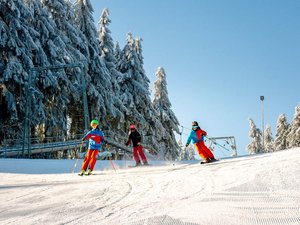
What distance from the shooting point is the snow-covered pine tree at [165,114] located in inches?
1428

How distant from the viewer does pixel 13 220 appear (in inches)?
167

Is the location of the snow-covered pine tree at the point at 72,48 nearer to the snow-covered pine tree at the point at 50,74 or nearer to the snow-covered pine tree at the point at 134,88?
the snow-covered pine tree at the point at 50,74

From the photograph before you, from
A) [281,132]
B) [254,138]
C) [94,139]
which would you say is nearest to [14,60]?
[94,139]

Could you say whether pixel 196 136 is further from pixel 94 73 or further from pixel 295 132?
pixel 295 132

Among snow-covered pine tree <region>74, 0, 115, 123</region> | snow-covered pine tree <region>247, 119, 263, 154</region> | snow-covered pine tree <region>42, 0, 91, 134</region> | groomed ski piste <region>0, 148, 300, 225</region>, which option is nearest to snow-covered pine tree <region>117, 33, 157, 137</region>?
snow-covered pine tree <region>74, 0, 115, 123</region>

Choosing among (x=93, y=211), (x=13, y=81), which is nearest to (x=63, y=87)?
(x=13, y=81)

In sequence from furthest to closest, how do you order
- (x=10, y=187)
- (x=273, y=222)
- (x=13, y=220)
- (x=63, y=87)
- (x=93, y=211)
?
(x=63, y=87) → (x=10, y=187) → (x=93, y=211) → (x=13, y=220) → (x=273, y=222)

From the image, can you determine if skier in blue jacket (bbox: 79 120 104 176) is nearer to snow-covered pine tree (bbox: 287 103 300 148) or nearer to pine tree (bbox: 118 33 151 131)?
pine tree (bbox: 118 33 151 131)

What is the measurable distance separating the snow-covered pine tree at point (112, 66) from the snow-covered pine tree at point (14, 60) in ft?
29.4

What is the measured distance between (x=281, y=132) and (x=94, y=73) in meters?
35.1

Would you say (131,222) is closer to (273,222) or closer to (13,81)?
(273,222)

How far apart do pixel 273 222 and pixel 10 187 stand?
5743 mm

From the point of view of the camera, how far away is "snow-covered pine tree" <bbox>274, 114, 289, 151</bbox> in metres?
51.3

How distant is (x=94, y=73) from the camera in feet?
91.8
